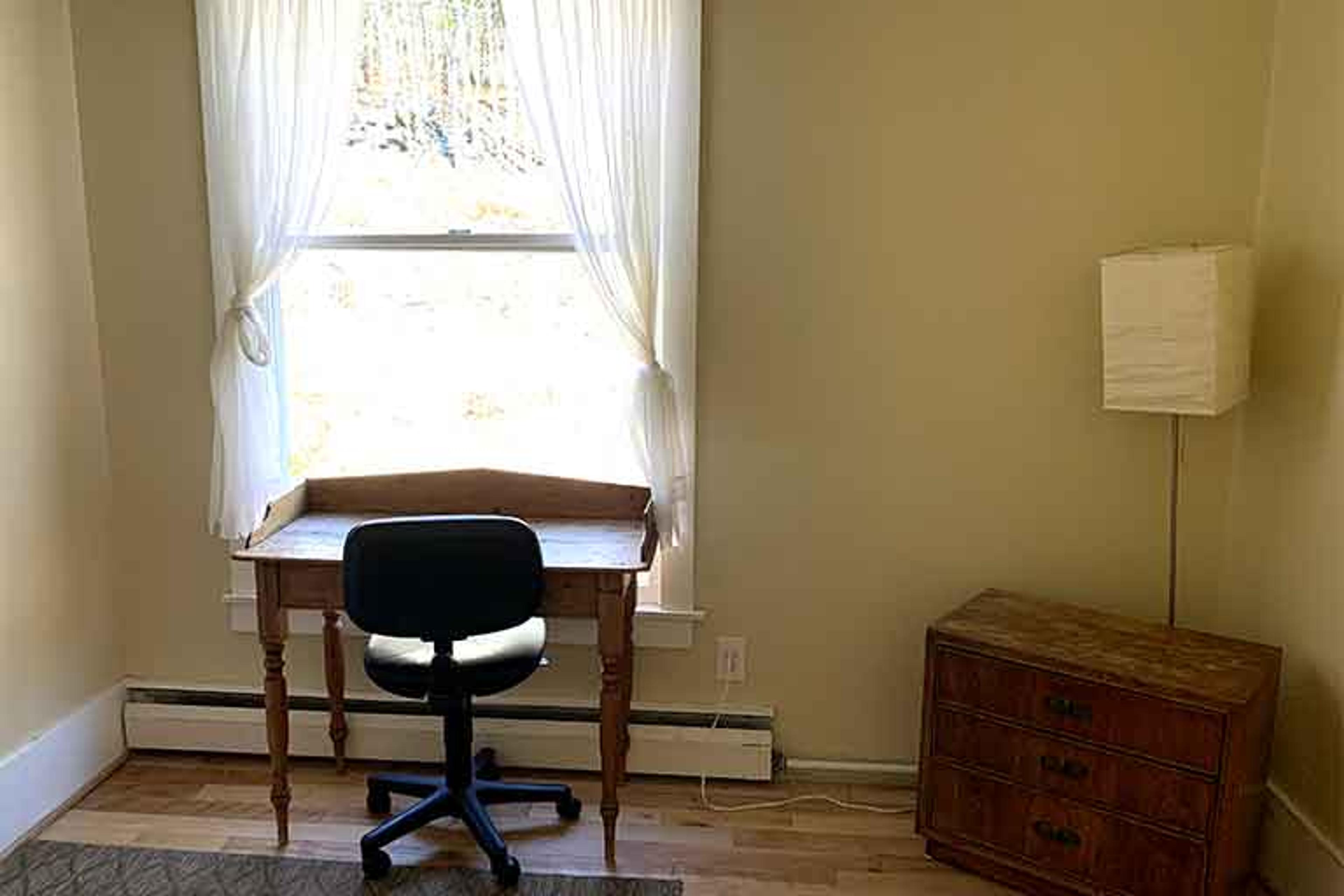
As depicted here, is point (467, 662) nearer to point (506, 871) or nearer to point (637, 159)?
point (506, 871)

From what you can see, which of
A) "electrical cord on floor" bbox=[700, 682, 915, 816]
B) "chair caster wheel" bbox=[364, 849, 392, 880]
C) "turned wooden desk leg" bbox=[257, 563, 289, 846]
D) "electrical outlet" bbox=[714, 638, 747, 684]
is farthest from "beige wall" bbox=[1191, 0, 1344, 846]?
"turned wooden desk leg" bbox=[257, 563, 289, 846]

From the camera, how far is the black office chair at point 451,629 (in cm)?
219

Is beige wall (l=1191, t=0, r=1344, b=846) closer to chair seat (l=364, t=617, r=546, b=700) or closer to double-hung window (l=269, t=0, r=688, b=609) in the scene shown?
double-hung window (l=269, t=0, r=688, b=609)

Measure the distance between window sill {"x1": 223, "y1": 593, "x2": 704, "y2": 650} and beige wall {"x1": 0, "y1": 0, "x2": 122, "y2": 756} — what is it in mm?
392

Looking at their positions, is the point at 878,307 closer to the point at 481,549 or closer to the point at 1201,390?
the point at 1201,390

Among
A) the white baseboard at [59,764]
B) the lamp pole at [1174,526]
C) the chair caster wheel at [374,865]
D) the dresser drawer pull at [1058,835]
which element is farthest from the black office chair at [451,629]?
the lamp pole at [1174,526]

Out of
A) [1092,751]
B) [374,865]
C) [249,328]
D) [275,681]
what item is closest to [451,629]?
[275,681]

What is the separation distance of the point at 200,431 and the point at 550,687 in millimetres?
1169

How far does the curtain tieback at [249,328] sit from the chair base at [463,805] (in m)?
1.12

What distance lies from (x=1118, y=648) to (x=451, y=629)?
1429 mm

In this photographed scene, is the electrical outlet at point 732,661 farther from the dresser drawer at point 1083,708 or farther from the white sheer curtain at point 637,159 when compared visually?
the dresser drawer at point 1083,708

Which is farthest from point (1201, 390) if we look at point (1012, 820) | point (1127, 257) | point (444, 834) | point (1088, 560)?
point (444, 834)

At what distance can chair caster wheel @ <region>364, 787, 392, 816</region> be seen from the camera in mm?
2715

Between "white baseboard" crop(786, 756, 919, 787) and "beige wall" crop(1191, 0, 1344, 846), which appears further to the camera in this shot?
"white baseboard" crop(786, 756, 919, 787)
